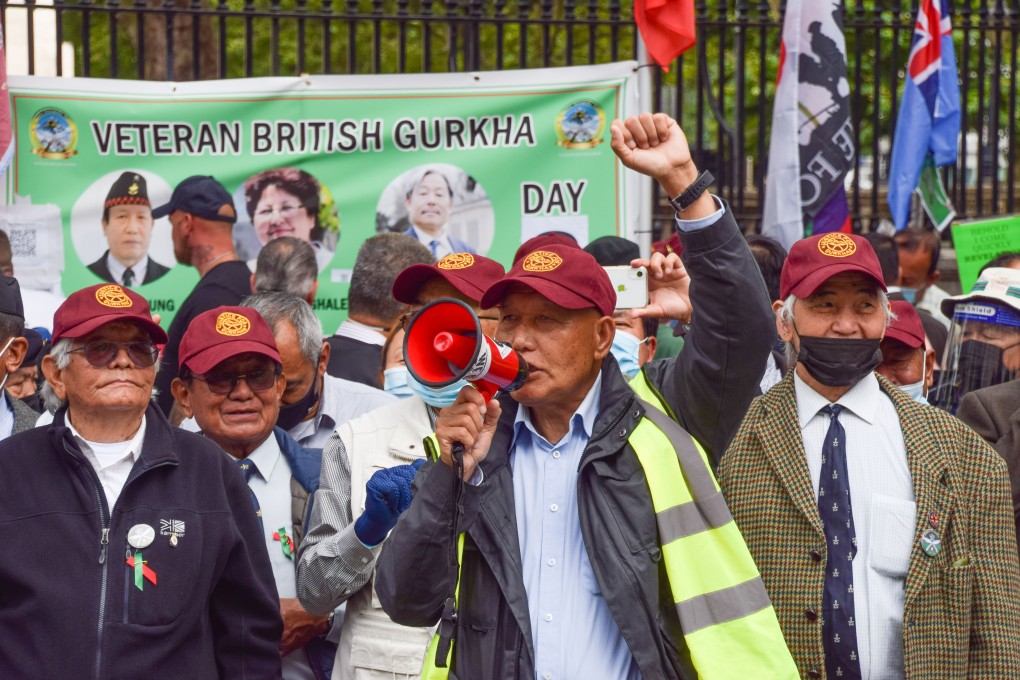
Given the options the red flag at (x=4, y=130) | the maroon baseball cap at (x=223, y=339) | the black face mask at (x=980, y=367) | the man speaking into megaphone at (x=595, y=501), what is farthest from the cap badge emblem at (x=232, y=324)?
the black face mask at (x=980, y=367)

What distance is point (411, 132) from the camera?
732cm

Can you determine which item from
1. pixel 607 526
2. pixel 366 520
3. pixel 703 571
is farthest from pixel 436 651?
pixel 366 520

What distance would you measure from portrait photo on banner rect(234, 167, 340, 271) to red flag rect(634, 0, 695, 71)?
1.91 metres

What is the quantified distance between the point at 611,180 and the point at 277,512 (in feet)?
11.0

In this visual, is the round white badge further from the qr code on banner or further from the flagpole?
the flagpole

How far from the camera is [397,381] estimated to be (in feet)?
16.5

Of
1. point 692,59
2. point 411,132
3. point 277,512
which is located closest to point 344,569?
point 277,512

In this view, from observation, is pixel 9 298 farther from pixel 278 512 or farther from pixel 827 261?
pixel 827 261

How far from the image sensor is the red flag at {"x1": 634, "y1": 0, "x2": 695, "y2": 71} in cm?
Answer: 726

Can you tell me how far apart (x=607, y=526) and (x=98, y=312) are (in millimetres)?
1744

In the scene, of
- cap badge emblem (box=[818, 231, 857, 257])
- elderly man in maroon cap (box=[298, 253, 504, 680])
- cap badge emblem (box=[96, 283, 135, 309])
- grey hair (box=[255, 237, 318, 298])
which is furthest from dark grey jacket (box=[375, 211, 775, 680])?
grey hair (box=[255, 237, 318, 298])

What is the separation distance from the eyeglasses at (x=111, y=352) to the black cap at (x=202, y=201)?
323 cm

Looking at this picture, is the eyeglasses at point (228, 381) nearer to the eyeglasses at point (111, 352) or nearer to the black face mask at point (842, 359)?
the eyeglasses at point (111, 352)

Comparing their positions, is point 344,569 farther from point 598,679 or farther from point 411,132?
point 411,132
